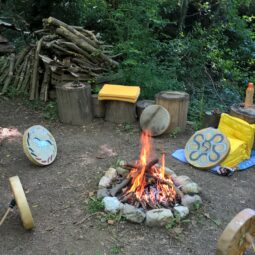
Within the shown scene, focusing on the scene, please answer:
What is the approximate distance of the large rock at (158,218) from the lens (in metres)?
3.89

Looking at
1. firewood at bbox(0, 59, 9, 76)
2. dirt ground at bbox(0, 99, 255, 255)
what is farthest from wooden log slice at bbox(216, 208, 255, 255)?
firewood at bbox(0, 59, 9, 76)

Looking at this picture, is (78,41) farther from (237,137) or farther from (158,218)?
(158,218)

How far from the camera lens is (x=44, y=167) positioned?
5250 millimetres

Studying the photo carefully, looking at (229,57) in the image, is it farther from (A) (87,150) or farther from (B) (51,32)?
(A) (87,150)

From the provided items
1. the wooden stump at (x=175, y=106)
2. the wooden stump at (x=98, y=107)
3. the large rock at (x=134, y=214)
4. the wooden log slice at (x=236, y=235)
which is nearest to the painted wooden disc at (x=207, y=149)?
the wooden stump at (x=175, y=106)

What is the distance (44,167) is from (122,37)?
157 inches

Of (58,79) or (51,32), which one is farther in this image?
(51,32)

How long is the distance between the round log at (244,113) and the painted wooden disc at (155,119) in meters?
1.12

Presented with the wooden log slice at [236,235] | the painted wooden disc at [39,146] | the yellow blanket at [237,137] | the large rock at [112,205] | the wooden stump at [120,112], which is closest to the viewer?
the wooden log slice at [236,235]

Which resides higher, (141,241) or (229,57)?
(229,57)

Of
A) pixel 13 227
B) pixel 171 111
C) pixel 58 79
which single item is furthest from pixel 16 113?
pixel 13 227

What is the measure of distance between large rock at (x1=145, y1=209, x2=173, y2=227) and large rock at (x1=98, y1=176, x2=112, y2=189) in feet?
2.51

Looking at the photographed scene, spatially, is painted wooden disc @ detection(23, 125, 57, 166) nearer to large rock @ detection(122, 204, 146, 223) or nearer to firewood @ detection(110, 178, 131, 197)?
firewood @ detection(110, 178, 131, 197)

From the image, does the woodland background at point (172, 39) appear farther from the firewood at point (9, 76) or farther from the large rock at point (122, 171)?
the large rock at point (122, 171)
